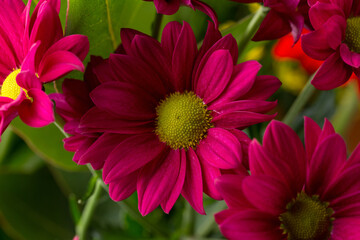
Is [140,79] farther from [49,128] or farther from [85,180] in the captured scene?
[85,180]

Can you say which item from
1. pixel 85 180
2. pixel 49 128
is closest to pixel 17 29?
pixel 49 128

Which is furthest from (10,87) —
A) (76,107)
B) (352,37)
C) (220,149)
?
(352,37)

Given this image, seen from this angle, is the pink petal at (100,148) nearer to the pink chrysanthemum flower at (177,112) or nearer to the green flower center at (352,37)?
the pink chrysanthemum flower at (177,112)

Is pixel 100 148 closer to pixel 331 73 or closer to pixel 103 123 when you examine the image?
pixel 103 123

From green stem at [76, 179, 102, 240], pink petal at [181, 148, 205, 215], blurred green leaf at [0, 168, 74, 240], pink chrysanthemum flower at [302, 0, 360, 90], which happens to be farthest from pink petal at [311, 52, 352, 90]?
blurred green leaf at [0, 168, 74, 240]

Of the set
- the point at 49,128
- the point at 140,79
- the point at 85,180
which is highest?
the point at 140,79

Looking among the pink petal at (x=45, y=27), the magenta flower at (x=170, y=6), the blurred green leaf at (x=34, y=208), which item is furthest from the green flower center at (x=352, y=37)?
the blurred green leaf at (x=34, y=208)

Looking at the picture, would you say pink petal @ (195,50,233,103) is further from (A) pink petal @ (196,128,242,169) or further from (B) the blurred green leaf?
(B) the blurred green leaf
